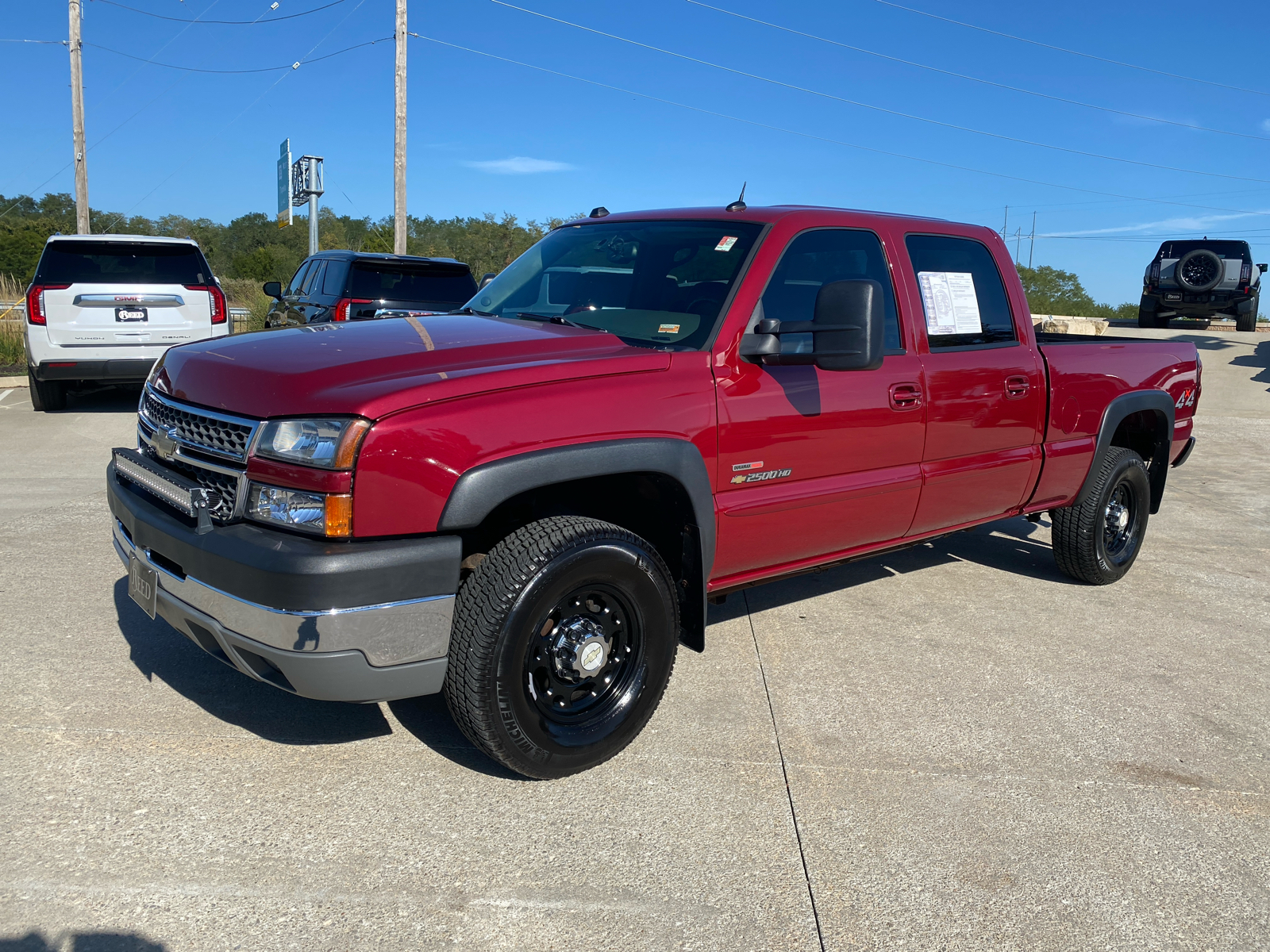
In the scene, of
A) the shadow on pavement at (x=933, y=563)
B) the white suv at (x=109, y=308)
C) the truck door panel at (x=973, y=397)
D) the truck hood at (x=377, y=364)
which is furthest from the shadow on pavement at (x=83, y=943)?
the white suv at (x=109, y=308)

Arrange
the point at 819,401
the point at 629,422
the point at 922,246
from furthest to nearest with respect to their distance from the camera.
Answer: the point at 922,246
the point at 819,401
the point at 629,422

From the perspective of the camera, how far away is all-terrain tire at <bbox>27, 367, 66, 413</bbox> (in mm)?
10438

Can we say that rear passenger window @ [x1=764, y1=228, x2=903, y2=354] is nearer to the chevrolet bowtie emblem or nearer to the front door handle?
the front door handle

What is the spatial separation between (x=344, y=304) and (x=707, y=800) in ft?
25.7

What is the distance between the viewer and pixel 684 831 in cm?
299

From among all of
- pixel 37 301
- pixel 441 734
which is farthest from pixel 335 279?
pixel 441 734

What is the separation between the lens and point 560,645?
320 cm

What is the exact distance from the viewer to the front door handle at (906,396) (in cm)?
409

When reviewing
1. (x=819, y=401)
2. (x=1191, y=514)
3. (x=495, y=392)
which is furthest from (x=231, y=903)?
(x=1191, y=514)

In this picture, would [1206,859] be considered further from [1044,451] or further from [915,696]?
[1044,451]

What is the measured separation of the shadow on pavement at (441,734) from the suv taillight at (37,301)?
8.06m

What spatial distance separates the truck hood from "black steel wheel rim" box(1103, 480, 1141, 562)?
354 centimetres

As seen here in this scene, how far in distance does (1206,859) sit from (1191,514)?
219 inches

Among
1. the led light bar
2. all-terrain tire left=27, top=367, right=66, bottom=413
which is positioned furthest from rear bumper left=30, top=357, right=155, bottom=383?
the led light bar
